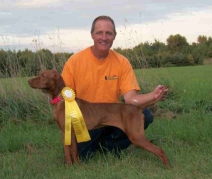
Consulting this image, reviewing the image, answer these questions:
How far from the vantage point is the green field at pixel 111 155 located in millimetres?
4332

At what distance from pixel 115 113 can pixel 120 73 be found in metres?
0.61

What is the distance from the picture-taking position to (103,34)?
479cm

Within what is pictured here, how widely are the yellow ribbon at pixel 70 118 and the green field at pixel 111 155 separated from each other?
1.18ft

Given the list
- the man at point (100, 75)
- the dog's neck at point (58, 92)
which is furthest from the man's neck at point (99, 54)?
the dog's neck at point (58, 92)

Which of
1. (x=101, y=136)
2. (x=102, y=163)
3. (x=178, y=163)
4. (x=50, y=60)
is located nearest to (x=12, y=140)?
(x=101, y=136)

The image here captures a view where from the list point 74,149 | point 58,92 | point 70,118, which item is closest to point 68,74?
point 58,92

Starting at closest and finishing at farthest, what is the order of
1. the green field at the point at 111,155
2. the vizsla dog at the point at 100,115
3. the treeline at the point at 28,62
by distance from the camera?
the green field at the point at 111,155 < the vizsla dog at the point at 100,115 < the treeline at the point at 28,62

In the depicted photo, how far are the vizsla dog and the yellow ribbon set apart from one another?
0.07 m

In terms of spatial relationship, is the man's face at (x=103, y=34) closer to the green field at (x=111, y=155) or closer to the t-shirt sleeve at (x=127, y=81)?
the t-shirt sleeve at (x=127, y=81)

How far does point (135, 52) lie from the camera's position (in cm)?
946

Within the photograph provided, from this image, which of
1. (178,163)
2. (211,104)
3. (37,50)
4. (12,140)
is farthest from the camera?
(37,50)

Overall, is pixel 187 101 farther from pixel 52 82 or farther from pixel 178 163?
pixel 52 82

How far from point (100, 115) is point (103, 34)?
100cm

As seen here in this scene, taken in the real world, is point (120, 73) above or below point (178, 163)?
above
